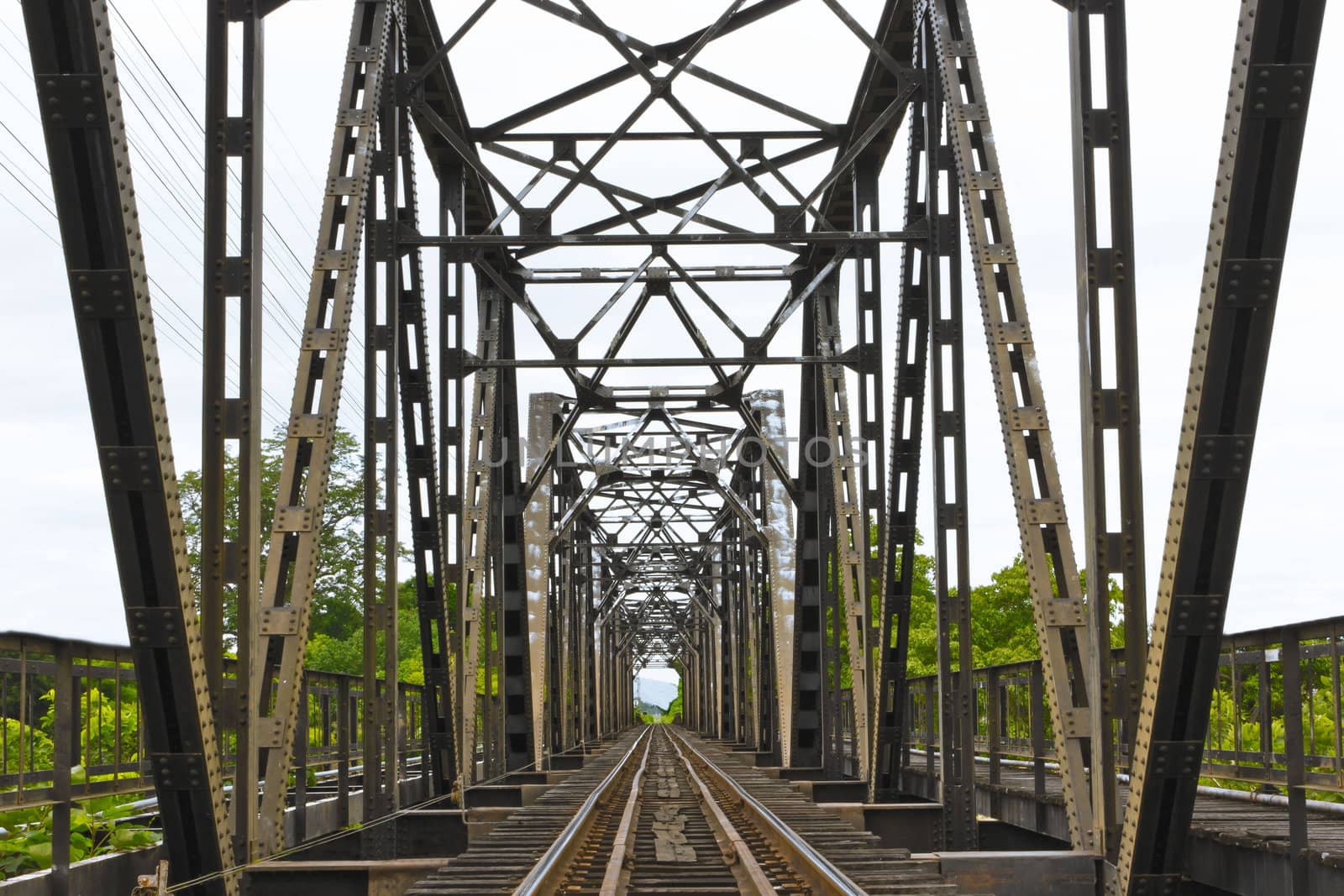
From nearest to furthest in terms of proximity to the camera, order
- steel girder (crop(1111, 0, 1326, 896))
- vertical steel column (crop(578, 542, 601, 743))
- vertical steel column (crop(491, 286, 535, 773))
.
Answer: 1. steel girder (crop(1111, 0, 1326, 896))
2. vertical steel column (crop(491, 286, 535, 773))
3. vertical steel column (crop(578, 542, 601, 743))

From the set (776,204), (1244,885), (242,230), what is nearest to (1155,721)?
(1244,885)

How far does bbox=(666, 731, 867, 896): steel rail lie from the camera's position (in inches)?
298

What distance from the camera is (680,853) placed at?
10242 millimetres

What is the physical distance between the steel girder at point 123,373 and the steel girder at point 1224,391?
4.96 m

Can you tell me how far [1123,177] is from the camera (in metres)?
8.75

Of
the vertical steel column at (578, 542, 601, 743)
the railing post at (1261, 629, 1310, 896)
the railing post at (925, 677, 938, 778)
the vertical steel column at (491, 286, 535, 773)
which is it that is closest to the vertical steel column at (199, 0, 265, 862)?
the railing post at (1261, 629, 1310, 896)

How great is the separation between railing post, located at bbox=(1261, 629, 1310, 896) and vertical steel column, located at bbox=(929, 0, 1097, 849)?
5.19 ft

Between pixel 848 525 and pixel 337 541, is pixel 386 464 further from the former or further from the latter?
pixel 337 541

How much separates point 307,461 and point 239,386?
2.79ft

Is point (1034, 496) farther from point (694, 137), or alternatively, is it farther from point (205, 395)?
point (694, 137)

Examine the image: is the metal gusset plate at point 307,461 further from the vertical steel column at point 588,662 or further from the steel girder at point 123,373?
the vertical steel column at point 588,662

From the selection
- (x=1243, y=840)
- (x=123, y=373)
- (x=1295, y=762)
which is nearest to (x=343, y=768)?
(x=123, y=373)

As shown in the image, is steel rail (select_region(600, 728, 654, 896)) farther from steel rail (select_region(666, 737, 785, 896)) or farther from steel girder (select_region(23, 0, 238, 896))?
steel girder (select_region(23, 0, 238, 896))

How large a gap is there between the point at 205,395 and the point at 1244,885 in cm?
666
